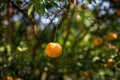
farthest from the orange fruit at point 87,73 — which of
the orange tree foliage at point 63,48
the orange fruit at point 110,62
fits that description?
the orange fruit at point 110,62

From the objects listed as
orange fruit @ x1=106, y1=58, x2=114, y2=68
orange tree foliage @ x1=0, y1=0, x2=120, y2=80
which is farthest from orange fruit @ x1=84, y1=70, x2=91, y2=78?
orange fruit @ x1=106, y1=58, x2=114, y2=68

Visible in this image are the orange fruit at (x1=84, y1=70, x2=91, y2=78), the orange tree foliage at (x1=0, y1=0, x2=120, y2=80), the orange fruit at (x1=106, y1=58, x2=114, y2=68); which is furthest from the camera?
the orange fruit at (x1=84, y1=70, x2=91, y2=78)

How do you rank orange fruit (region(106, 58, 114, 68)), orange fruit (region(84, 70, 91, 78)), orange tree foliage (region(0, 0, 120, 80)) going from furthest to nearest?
1. orange fruit (region(84, 70, 91, 78))
2. orange tree foliage (region(0, 0, 120, 80))
3. orange fruit (region(106, 58, 114, 68))

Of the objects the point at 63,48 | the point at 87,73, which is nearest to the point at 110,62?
the point at 87,73

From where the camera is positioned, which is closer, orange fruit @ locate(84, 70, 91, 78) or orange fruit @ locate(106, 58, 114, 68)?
orange fruit @ locate(106, 58, 114, 68)

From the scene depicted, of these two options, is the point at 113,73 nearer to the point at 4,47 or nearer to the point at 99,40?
the point at 99,40

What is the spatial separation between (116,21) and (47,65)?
1.15m

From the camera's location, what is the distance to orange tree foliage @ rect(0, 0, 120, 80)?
2.98 meters

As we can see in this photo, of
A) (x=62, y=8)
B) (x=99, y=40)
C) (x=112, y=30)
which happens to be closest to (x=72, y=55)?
(x=99, y=40)

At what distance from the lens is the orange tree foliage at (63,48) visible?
2.98m

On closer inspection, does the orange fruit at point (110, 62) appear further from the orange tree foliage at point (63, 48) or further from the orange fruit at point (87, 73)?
the orange fruit at point (87, 73)

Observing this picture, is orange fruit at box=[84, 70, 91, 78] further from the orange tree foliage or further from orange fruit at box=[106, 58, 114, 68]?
orange fruit at box=[106, 58, 114, 68]

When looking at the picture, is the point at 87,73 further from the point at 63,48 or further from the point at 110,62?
the point at 110,62

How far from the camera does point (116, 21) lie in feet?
13.3
